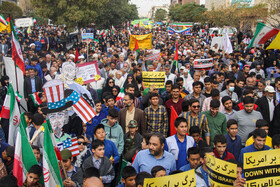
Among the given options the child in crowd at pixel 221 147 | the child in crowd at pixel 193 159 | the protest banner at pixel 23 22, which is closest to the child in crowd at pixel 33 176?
the child in crowd at pixel 193 159

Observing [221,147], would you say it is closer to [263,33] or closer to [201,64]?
[263,33]

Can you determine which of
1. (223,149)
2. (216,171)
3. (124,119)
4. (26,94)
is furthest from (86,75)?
(216,171)

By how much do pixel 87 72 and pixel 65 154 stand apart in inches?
181

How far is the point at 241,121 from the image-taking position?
6164mm

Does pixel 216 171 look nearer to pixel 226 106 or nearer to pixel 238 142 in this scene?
pixel 238 142

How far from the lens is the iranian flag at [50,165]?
4.10 metres

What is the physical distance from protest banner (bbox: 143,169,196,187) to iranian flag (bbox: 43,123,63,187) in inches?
55.7

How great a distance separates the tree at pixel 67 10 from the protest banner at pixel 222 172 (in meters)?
24.9

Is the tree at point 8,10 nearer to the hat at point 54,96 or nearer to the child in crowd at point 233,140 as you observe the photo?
the hat at point 54,96

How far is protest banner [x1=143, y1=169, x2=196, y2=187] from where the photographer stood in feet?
11.1

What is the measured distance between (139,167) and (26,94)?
6.20 metres

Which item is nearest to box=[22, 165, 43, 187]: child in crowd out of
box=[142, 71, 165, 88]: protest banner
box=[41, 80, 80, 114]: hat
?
box=[41, 80, 80, 114]: hat

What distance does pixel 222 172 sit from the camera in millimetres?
3607

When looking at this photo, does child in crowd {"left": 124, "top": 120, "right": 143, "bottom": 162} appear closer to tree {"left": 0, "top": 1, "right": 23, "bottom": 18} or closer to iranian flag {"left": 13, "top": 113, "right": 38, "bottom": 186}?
iranian flag {"left": 13, "top": 113, "right": 38, "bottom": 186}
